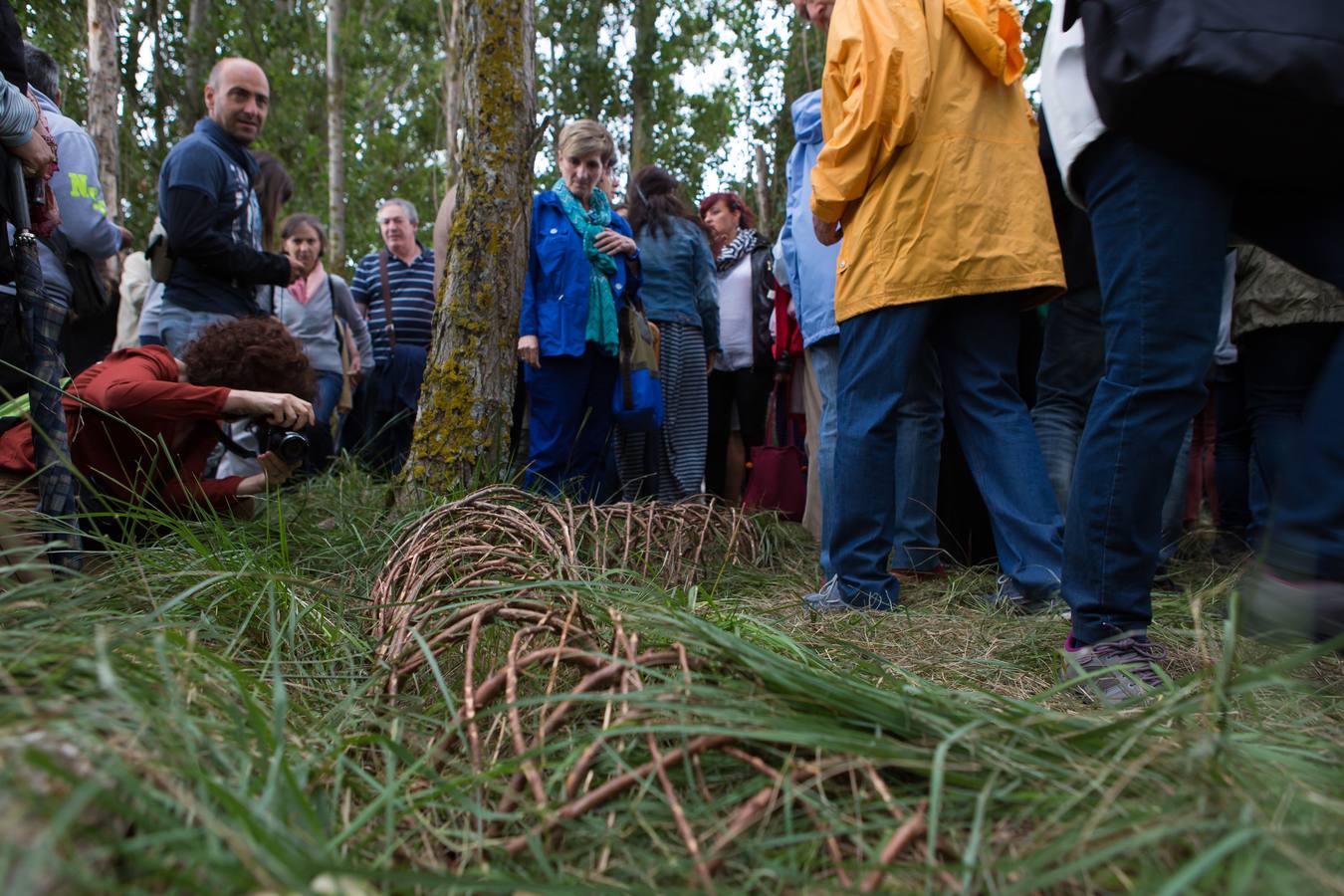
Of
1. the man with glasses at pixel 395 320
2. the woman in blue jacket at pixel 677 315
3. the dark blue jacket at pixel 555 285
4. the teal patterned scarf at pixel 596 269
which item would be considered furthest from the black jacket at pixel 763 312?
the man with glasses at pixel 395 320

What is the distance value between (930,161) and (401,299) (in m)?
4.14

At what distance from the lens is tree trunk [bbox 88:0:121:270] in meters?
8.02

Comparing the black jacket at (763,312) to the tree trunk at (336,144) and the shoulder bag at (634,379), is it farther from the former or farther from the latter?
the tree trunk at (336,144)

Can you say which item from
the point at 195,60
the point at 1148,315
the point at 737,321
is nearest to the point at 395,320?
the point at 737,321

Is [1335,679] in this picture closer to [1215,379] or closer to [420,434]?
[1215,379]

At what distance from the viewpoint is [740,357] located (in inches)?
211

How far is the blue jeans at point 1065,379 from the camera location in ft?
10.4

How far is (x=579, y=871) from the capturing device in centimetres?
95

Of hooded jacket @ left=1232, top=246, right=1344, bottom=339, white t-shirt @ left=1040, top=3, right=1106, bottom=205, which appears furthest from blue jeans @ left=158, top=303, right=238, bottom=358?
hooded jacket @ left=1232, top=246, right=1344, bottom=339

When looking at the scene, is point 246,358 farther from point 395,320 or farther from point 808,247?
point 395,320

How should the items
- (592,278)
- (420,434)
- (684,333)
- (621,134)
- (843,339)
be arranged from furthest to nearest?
(621,134) < (684,333) < (592,278) < (420,434) < (843,339)

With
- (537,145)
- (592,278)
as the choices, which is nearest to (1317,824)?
(537,145)

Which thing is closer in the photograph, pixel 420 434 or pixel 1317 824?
pixel 1317 824

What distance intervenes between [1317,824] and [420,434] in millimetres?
2901
